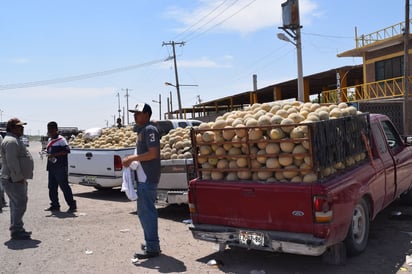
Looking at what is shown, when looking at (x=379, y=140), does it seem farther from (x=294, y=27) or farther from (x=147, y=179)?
(x=294, y=27)

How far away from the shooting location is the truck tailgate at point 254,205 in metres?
4.66

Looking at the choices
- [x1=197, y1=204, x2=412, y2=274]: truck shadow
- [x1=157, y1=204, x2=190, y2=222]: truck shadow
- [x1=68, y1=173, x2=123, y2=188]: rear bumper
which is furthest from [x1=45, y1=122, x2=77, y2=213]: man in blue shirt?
[x1=197, y1=204, x2=412, y2=274]: truck shadow

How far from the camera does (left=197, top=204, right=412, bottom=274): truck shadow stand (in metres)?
5.07

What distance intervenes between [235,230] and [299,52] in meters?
16.6

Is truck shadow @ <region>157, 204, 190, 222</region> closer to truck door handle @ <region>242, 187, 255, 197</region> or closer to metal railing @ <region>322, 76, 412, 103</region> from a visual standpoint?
truck door handle @ <region>242, 187, 255, 197</region>

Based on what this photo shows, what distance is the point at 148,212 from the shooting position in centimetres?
573

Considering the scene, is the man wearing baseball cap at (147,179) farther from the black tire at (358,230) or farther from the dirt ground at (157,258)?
the black tire at (358,230)

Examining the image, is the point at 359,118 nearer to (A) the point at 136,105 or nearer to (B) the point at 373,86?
(A) the point at 136,105

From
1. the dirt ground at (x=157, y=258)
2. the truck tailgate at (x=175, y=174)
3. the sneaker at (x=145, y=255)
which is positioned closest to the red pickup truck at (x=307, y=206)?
the dirt ground at (x=157, y=258)

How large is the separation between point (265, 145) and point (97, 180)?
6980mm

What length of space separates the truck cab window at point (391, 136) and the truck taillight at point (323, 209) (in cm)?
284

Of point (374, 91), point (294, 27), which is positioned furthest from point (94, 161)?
point (374, 91)

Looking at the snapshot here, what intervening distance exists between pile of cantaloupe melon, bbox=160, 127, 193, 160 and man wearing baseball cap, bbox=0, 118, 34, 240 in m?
2.60

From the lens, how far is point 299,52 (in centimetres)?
2036
